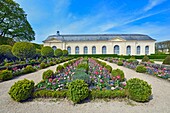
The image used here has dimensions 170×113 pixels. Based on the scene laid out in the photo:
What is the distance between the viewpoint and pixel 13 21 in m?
23.4

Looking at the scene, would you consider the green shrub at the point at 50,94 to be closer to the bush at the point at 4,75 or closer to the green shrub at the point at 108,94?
the green shrub at the point at 108,94

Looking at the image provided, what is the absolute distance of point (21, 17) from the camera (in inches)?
978

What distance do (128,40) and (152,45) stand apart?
906 centimetres

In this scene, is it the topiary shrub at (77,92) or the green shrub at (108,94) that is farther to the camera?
the green shrub at (108,94)

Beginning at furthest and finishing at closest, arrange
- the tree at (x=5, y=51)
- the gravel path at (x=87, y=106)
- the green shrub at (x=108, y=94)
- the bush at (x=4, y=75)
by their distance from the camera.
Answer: the tree at (x=5, y=51), the bush at (x=4, y=75), the green shrub at (x=108, y=94), the gravel path at (x=87, y=106)

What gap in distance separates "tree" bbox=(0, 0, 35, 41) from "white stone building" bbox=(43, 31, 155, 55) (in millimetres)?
12016

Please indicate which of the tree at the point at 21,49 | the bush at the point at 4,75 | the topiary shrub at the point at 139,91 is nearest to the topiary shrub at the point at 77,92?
the topiary shrub at the point at 139,91

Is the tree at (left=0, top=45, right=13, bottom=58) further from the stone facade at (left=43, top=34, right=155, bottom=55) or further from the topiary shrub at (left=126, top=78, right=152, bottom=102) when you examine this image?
the stone facade at (left=43, top=34, right=155, bottom=55)

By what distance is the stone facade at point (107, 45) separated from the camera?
37.1 metres

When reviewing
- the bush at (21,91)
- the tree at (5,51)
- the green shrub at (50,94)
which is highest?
the tree at (5,51)

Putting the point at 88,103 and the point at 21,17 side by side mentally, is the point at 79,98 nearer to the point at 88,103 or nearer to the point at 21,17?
the point at 88,103

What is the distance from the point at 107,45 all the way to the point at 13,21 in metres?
29.0

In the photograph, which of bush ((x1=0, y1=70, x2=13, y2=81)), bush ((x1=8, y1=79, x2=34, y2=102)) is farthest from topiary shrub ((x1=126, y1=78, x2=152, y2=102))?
bush ((x1=0, y1=70, x2=13, y2=81))

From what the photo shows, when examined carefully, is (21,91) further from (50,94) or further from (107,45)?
(107,45)
